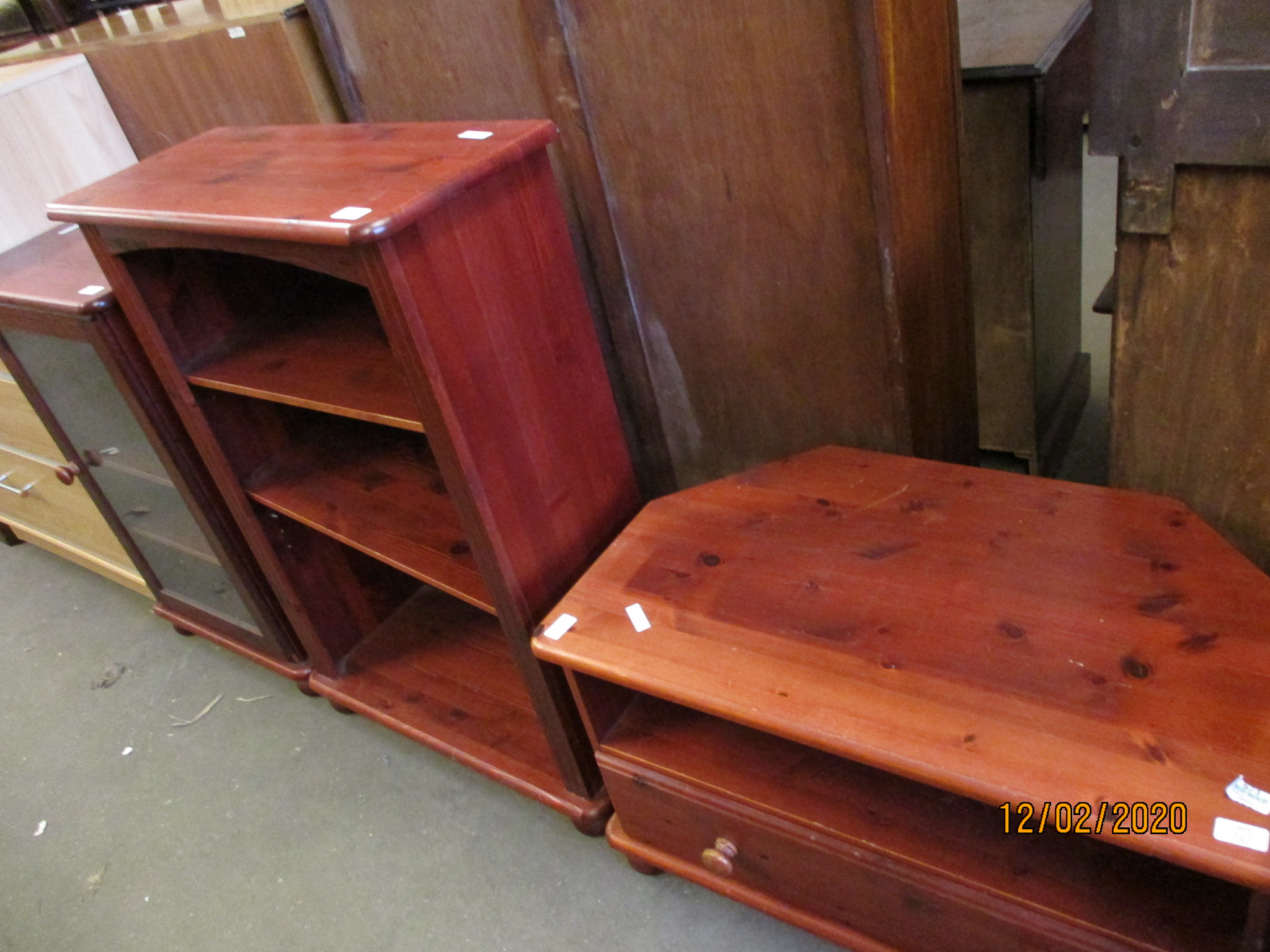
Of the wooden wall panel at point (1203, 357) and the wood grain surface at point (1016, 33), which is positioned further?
the wood grain surface at point (1016, 33)

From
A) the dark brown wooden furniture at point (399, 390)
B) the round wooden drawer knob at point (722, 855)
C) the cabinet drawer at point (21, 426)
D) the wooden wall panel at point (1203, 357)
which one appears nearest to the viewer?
the wooden wall panel at point (1203, 357)

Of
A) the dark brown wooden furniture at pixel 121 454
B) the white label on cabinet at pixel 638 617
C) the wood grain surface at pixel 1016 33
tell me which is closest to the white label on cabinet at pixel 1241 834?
the white label on cabinet at pixel 638 617

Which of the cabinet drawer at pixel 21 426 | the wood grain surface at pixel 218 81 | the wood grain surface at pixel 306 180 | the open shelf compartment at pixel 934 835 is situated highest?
the wood grain surface at pixel 218 81

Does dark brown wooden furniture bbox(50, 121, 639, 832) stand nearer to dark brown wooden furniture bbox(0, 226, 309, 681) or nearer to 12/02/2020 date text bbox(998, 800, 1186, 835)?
dark brown wooden furniture bbox(0, 226, 309, 681)

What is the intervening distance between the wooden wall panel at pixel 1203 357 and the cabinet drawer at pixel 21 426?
1.89 meters

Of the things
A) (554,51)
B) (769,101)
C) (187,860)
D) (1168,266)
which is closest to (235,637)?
(187,860)

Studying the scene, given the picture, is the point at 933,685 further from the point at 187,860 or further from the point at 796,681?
the point at 187,860

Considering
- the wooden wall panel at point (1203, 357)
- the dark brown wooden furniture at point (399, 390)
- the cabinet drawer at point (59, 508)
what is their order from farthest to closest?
1. the cabinet drawer at point (59, 508)
2. the dark brown wooden furniture at point (399, 390)
3. the wooden wall panel at point (1203, 357)

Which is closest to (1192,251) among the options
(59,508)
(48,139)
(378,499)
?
(378,499)

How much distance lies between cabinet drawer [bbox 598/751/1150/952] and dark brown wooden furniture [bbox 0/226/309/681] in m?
0.83

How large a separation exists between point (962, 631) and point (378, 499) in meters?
0.92

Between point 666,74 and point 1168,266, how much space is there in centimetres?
64

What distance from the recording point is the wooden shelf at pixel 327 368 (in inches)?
47.8

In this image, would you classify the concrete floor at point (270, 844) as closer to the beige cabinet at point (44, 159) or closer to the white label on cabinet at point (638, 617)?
the beige cabinet at point (44, 159)
